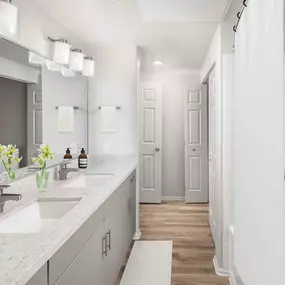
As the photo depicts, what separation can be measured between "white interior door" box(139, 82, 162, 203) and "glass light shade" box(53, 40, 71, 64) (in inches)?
133

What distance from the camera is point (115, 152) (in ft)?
15.6

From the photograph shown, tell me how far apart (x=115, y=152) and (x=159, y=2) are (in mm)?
2077

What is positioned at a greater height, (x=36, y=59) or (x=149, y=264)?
(x=36, y=59)

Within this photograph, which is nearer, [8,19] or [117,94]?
[8,19]

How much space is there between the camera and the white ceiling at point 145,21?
315 cm

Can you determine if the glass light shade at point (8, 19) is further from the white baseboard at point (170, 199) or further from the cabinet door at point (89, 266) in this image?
the white baseboard at point (170, 199)

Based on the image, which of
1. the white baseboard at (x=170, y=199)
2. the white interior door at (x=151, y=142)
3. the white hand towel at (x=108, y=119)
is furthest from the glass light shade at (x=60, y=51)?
the white baseboard at (x=170, y=199)

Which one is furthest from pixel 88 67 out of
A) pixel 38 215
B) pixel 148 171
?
pixel 148 171

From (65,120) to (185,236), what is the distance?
2084 mm

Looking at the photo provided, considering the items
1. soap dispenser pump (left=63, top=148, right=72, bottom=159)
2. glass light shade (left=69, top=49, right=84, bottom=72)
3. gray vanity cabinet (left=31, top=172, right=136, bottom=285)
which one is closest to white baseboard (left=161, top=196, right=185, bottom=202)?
gray vanity cabinet (left=31, top=172, right=136, bottom=285)

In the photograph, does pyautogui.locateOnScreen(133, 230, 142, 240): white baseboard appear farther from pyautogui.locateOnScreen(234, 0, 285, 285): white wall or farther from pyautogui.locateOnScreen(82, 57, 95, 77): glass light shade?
pyautogui.locateOnScreen(234, 0, 285, 285): white wall

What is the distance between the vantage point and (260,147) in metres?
1.85

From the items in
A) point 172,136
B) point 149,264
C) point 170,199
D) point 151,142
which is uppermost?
point 172,136

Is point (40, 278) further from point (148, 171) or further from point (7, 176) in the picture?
point (148, 171)
